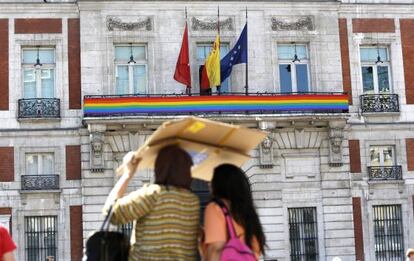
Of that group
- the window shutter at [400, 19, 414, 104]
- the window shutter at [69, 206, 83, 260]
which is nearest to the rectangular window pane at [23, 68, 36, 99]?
the window shutter at [69, 206, 83, 260]

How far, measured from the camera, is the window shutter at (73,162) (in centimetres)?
2523

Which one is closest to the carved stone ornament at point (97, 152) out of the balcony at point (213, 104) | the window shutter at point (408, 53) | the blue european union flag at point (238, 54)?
the balcony at point (213, 104)

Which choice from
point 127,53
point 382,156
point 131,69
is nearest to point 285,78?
point 382,156

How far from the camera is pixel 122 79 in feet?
84.8

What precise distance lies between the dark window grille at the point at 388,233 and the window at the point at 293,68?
4.49 m

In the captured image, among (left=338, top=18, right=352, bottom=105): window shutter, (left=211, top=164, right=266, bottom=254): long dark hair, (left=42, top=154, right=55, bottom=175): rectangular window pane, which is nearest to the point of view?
(left=211, top=164, right=266, bottom=254): long dark hair

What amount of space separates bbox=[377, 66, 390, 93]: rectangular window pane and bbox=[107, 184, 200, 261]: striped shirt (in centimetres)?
2218

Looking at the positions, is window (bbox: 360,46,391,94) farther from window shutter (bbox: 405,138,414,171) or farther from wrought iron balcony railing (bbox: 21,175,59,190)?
wrought iron balcony railing (bbox: 21,175,59,190)

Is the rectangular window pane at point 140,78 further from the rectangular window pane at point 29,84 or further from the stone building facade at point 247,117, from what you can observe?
the rectangular window pane at point 29,84

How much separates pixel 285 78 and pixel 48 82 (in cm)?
730

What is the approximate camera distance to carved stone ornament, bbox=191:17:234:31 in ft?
86.1

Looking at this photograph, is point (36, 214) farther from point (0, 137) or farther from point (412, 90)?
point (412, 90)

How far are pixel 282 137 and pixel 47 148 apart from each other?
7090mm

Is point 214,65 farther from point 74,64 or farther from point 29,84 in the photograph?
point 29,84
